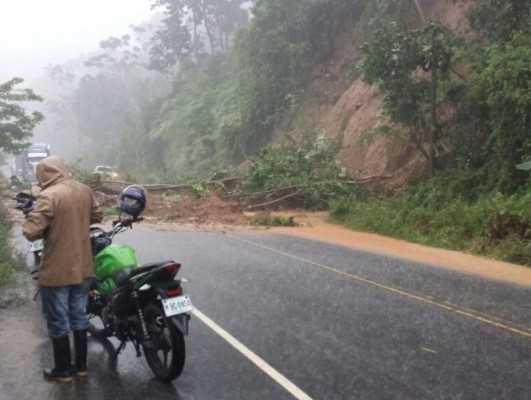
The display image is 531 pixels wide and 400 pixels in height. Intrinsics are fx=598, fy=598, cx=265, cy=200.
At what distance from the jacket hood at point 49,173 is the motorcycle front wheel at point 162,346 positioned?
4.42 feet

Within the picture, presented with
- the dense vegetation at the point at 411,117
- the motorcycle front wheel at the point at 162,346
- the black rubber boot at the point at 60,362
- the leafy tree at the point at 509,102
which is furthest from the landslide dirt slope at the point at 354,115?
the black rubber boot at the point at 60,362

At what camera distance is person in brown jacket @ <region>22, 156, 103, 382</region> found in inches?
194

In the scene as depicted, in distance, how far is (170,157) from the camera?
47.0 meters

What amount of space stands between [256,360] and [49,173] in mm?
2492

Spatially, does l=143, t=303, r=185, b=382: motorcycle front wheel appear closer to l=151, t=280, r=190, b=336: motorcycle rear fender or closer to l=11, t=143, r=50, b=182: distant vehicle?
l=151, t=280, r=190, b=336: motorcycle rear fender

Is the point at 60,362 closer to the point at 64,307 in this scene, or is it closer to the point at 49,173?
the point at 64,307

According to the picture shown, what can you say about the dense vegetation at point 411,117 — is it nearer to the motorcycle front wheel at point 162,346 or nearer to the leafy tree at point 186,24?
the motorcycle front wheel at point 162,346

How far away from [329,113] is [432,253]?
708 inches

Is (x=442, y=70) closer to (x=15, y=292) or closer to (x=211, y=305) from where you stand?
(x=211, y=305)

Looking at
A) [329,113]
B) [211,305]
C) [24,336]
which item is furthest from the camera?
[329,113]

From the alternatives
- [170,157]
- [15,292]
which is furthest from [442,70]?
[170,157]

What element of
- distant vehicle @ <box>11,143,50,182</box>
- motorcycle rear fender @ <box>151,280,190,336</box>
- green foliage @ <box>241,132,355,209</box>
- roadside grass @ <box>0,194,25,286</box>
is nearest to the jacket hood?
motorcycle rear fender @ <box>151,280,190,336</box>

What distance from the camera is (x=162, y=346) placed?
5.15 meters

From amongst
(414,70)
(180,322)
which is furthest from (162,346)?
(414,70)
